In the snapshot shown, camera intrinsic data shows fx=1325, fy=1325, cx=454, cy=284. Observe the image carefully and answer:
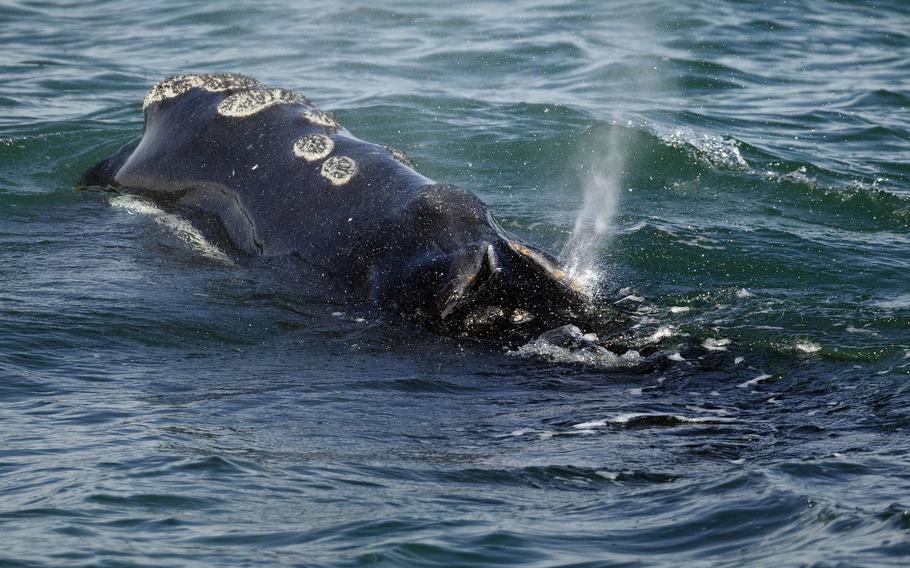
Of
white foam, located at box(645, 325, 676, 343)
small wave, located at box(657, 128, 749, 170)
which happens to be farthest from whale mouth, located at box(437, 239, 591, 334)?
small wave, located at box(657, 128, 749, 170)

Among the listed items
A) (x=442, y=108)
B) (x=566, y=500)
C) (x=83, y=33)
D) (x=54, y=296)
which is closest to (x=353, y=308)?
(x=54, y=296)

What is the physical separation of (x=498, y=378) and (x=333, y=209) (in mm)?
1793

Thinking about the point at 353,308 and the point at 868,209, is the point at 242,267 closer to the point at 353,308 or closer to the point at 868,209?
the point at 353,308

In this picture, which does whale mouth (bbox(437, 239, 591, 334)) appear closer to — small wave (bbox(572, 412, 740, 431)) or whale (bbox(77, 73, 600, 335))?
whale (bbox(77, 73, 600, 335))

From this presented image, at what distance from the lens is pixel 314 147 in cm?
823

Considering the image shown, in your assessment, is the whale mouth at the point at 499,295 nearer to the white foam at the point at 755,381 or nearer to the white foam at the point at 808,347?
the white foam at the point at 755,381

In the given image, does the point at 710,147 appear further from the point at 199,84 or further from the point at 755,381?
the point at 755,381

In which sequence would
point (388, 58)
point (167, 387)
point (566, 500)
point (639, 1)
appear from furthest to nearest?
point (639, 1) → point (388, 58) → point (167, 387) → point (566, 500)

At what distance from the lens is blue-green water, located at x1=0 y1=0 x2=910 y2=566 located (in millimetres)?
4879

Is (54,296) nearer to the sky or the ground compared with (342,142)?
nearer to the ground

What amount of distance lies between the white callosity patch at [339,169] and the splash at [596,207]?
1.45 metres

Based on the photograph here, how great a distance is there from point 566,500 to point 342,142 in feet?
12.2

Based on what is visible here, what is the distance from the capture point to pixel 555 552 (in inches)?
185

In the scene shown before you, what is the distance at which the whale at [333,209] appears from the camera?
23.0ft
